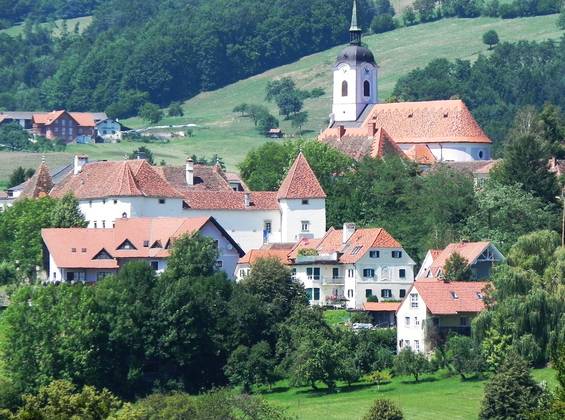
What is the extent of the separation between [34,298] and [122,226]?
12085 mm

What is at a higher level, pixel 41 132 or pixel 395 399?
pixel 41 132

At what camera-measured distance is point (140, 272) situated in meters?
86.8

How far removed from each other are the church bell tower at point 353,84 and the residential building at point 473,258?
48.9 m

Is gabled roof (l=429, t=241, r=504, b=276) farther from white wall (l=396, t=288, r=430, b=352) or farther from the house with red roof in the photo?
the house with red roof

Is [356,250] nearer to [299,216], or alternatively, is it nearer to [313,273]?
[313,273]

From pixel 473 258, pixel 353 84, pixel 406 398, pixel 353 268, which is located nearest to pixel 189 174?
pixel 353 268

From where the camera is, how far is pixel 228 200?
328 ft

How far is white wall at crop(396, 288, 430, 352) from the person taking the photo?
8438 cm

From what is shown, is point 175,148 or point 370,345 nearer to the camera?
point 370,345

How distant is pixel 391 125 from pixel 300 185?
32.1 m

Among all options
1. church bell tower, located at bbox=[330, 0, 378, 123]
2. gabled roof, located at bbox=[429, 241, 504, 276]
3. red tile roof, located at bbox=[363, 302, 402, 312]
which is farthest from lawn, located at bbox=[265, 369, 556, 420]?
church bell tower, located at bbox=[330, 0, 378, 123]

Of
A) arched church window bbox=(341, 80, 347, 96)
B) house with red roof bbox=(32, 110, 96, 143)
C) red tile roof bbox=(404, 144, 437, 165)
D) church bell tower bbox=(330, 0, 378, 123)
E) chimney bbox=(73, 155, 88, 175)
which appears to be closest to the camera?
chimney bbox=(73, 155, 88, 175)

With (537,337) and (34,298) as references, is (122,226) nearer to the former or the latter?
(34,298)

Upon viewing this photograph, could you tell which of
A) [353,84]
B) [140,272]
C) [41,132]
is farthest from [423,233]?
[41,132]
